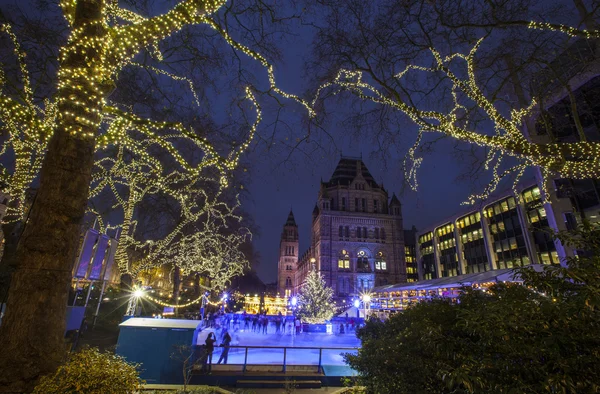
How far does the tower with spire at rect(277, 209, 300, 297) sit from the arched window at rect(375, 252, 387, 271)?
42.9 m

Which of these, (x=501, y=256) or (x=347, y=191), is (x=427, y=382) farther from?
(x=347, y=191)


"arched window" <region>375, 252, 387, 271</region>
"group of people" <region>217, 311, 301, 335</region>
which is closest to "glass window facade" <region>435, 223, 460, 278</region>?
"arched window" <region>375, 252, 387, 271</region>

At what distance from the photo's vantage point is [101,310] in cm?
1738

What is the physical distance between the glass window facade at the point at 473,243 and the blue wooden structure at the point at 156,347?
136 feet

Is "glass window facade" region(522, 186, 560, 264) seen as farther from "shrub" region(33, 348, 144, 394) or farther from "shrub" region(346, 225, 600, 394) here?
"shrub" region(33, 348, 144, 394)

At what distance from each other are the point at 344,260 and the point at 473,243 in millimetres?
21913

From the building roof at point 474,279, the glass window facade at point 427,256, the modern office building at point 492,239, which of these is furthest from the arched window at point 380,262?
the building roof at point 474,279

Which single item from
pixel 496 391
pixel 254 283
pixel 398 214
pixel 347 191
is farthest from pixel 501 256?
pixel 254 283

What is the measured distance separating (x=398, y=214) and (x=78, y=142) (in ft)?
197

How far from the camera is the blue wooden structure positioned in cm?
750

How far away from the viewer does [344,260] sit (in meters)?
54.4

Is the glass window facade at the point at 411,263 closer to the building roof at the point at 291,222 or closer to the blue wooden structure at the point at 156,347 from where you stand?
the building roof at the point at 291,222

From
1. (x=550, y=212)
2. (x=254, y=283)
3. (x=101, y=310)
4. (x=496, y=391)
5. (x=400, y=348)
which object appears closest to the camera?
(x=496, y=391)

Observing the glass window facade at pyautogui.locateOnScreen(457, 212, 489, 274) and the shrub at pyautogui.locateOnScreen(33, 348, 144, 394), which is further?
the glass window facade at pyautogui.locateOnScreen(457, 212, 489, 274)
